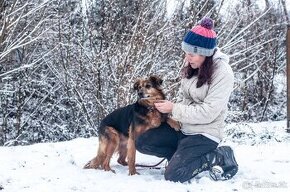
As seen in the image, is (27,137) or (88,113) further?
(27,137)

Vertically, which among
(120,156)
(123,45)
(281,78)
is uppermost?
(123,45)

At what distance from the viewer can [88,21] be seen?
13.2m

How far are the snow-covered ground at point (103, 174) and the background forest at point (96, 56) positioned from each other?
419cm

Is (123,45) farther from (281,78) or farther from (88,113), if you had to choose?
(281,78)

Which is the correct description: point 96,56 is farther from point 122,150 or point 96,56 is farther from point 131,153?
point 131,153

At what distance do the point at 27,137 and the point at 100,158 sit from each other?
10.5 metres

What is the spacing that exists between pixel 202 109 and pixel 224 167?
66 centimetres

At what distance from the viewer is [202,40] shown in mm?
4801

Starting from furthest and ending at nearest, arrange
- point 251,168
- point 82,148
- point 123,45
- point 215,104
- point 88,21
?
point 88,21, point 123,45, point 82,148, point 251,168, point 215,104

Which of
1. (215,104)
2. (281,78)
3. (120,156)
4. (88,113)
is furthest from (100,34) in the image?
(281,78)

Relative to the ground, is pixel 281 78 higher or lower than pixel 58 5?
lower

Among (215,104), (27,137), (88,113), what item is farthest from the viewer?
(27,137)

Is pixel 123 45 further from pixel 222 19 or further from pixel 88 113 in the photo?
pixel 222 19

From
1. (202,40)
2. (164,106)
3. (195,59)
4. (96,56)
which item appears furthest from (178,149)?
(96,56)
